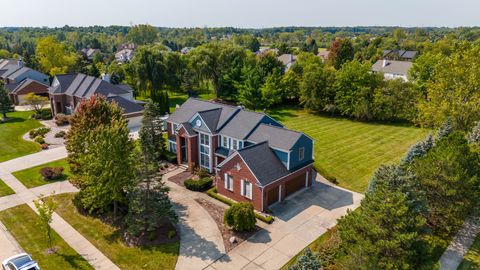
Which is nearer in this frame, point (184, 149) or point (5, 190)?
point (5, 190)

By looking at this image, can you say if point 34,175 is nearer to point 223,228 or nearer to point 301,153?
point 223,228

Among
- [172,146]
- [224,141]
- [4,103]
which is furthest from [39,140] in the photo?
[224,141]

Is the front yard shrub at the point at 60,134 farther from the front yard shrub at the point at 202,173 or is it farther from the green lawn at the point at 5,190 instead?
the front yard shrub at the point at 202,173

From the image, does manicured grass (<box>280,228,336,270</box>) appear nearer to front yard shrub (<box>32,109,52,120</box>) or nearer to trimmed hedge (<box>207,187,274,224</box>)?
trimmed hedge (<box>207,187,274,224</box>)

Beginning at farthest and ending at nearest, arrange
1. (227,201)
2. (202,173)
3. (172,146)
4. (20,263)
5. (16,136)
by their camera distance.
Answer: (16,136)
(172,146)
(202,173)
(227,201)
(20,263)

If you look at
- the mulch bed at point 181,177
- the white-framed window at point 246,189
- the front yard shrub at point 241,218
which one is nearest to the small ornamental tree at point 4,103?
the mulch bed at point 181,177

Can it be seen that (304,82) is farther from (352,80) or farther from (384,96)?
(384,96)

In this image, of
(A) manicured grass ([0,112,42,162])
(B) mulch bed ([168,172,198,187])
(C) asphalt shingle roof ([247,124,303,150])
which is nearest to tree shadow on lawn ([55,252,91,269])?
(B) mulch bed ([168,172,198,187])
